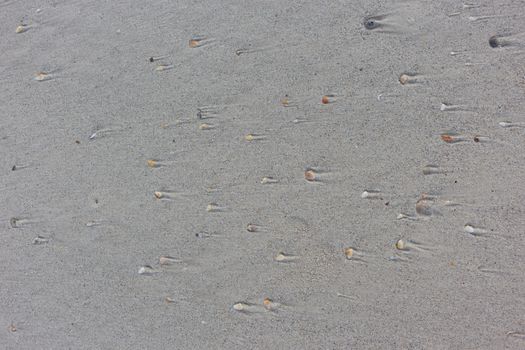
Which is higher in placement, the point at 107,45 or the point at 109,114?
the point at 107,45

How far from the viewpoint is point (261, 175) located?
7.54 ft

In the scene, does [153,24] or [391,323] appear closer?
[391,323]

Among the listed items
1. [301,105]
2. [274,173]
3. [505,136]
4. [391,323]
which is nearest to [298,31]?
[301,105]

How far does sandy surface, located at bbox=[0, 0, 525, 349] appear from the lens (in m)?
2.10

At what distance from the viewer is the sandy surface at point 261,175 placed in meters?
2.10

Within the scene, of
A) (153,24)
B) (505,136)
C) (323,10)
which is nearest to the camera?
(505,136)

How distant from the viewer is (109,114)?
247cm

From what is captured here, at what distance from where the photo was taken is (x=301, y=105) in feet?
7.49

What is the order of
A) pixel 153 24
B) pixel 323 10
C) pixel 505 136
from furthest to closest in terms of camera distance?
pixel 153 24, pixel 323 10, pixel 505 136

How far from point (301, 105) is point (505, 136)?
120cm

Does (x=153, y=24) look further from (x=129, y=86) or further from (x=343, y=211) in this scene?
(x=343, y=211)

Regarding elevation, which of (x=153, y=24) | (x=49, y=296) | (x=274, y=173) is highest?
(x=153, y=24)

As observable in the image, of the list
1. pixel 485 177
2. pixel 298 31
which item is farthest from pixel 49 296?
pixel 485 177

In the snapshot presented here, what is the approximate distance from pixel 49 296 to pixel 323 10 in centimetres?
264
